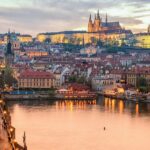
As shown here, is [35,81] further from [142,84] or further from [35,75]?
[142,84]

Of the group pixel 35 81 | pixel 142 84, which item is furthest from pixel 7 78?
pixel 142 84

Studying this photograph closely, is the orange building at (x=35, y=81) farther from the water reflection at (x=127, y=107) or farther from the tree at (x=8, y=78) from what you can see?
the water reflection at (x=127, y=107)

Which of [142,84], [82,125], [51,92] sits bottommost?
[82,125]

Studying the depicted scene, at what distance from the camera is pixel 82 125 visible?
46.2 feet

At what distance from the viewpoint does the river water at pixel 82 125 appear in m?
11.3

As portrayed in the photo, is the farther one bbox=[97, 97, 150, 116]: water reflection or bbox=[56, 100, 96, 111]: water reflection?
bbox=[56, 100, 96, 111]: water reflection

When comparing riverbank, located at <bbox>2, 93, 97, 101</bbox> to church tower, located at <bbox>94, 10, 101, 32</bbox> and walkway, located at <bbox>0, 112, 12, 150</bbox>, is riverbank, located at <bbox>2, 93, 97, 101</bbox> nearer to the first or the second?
walkway, located at <bbox>0, 112, 12, 150</bbox>

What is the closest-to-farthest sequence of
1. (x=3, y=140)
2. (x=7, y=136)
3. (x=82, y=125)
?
1. (x=3, y=140)
2. (x=7, y=136)
3. (x=82, y=125)

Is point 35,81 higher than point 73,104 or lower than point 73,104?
higher

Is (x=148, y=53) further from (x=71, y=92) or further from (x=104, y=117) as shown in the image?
(x=104, y=117)

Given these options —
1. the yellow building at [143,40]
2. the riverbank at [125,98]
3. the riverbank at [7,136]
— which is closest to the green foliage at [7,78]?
the riverbank at [125,98]

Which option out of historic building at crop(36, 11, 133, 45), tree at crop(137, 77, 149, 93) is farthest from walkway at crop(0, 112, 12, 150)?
historic building at crop(36, 11, 133, 45)

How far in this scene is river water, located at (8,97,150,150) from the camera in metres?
11.3

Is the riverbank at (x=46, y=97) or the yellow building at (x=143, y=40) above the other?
the yellow building at (x=143, y=40)
